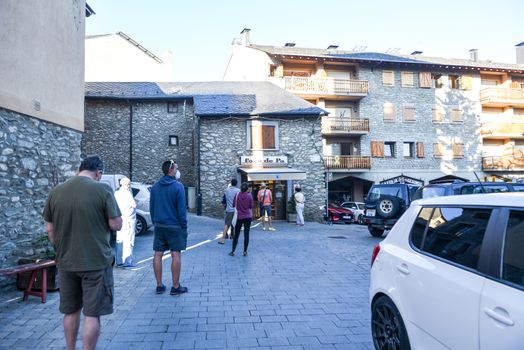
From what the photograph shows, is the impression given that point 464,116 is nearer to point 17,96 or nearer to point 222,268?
point 222,268

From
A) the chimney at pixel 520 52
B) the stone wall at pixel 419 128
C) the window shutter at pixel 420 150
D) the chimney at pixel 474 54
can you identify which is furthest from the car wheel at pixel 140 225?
the chimney at pixel 520 52

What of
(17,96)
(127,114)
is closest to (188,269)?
(17,96)

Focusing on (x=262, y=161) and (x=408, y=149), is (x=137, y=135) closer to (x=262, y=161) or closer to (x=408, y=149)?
(x=262, y=161)

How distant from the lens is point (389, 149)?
1087 inches

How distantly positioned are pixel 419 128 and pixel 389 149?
3.18m

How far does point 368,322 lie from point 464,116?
100 feet

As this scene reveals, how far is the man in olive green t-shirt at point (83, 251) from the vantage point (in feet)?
9.78

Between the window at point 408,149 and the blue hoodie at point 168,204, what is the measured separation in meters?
25.7

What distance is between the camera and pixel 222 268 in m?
7.20

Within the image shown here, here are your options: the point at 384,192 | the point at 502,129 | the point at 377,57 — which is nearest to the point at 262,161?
the point at 384,192

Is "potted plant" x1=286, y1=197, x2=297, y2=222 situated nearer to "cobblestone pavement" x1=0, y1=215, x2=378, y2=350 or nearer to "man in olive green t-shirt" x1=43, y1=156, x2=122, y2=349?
"cobblestone pavement" x1=0, y1=215, x2=378, y2=350

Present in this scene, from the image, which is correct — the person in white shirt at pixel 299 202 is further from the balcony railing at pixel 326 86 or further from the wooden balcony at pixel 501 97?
the wooden balcony at pixel 501 97

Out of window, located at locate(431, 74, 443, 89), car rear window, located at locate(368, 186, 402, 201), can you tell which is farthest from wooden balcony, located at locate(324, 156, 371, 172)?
car rear window, located at locate(368, 186, 402, 201)

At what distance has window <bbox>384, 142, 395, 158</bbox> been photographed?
89.6ft
